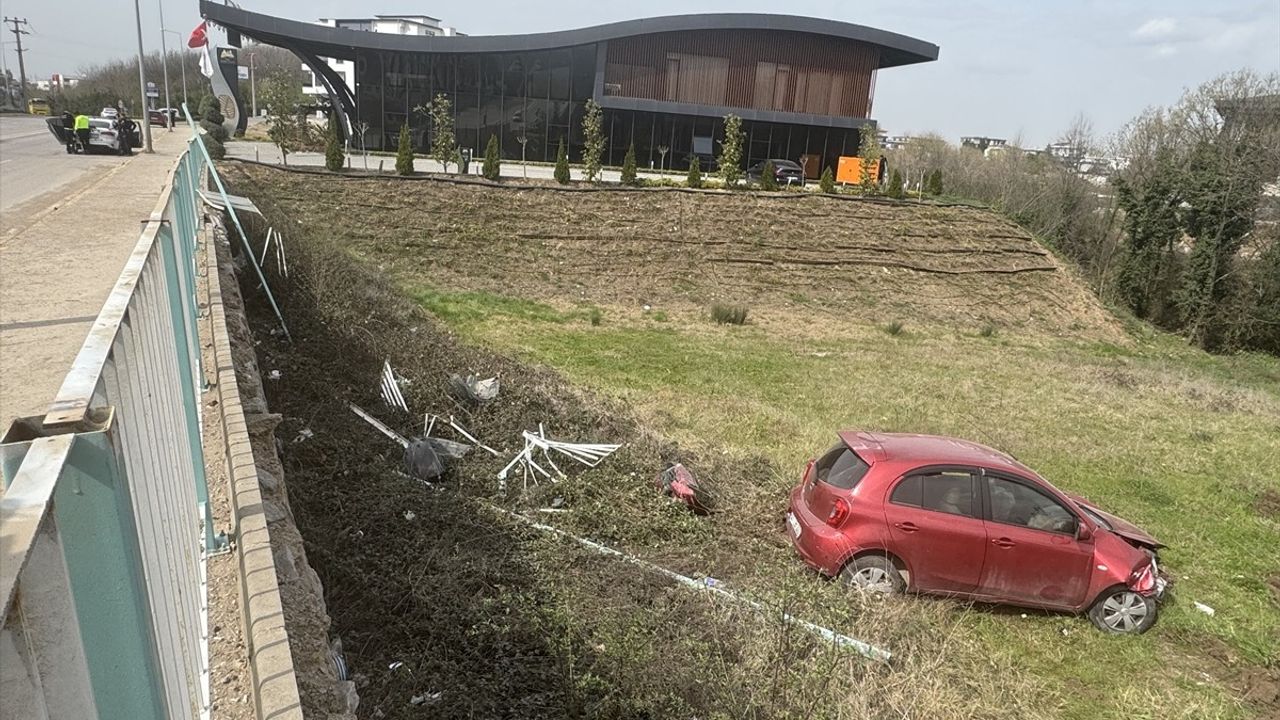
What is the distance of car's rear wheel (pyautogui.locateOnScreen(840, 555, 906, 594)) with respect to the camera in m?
6.81

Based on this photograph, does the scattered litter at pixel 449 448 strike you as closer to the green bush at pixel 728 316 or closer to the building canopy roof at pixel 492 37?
the green bush at pixel 728 316

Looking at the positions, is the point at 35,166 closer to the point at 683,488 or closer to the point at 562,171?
the point at 562,171

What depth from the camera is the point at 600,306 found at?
2119cm

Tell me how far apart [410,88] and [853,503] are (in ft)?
111

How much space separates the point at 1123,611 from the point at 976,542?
1.54 meters

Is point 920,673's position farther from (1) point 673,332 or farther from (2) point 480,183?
(2) point 480,183

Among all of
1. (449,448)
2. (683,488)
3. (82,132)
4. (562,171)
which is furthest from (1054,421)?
(82,132)

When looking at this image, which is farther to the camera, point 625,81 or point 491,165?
point 625,81

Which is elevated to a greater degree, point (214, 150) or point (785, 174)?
point (785, 174)

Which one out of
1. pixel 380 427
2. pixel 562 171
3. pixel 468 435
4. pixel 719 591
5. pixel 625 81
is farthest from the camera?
pixel 625 81

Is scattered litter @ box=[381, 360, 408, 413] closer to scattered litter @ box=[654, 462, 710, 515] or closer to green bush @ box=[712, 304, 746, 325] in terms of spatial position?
scattered litter @ box=[654, 462, 710, 515]

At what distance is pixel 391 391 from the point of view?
29.3 feet

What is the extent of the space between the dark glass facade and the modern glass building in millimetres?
48

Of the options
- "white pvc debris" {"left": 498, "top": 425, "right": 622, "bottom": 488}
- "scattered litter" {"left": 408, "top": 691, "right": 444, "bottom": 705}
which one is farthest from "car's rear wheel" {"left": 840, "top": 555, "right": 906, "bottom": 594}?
"scattered litter" {"left": 408, "top": 691, "right": 444, "bottom": 705}
